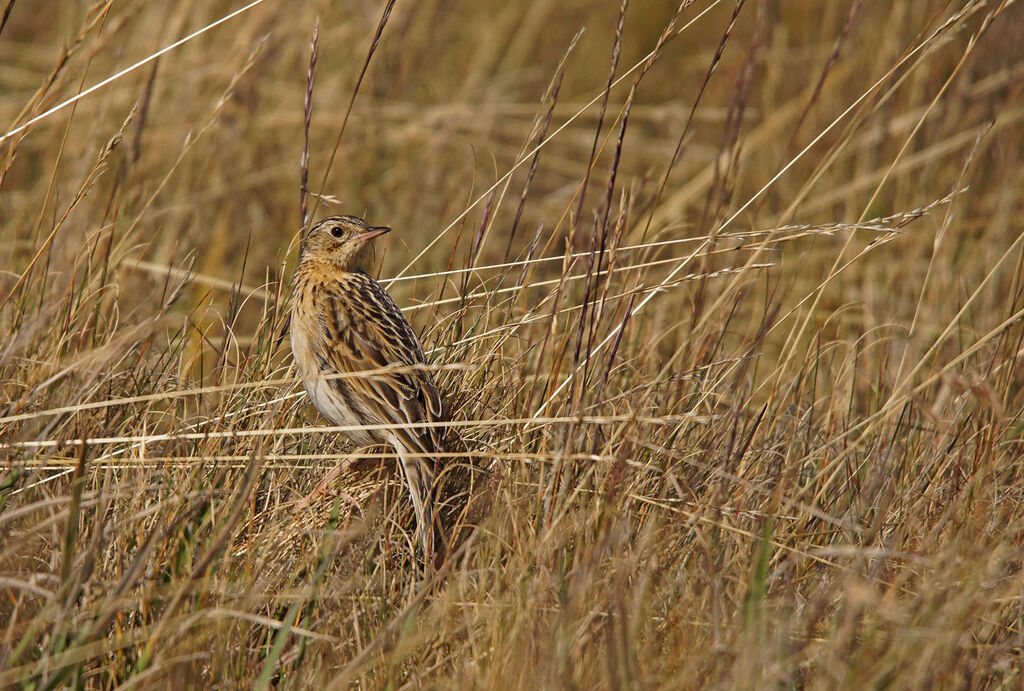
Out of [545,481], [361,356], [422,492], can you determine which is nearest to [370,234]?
[361,356]

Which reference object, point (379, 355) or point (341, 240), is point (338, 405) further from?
point (341, 240)

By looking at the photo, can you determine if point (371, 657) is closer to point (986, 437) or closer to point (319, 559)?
point (319, 559)

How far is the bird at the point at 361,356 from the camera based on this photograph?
12.6 feet

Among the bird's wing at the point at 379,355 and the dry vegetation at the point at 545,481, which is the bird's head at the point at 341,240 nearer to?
the bird's wing at the point at 379,355

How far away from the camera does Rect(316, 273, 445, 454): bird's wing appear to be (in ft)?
13.2

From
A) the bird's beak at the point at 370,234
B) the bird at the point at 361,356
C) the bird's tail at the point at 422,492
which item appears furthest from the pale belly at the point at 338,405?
the bird's beak at the point at 370,234

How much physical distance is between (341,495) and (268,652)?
65cm

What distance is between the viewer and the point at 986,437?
3783 mm

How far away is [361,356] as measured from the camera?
14.7 feet

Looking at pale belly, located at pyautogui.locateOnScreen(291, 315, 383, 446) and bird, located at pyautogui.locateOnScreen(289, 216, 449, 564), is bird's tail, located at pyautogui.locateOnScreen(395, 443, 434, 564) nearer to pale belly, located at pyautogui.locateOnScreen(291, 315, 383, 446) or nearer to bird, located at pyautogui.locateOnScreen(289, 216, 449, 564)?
bird, located at pyautogui.locateOnScreen(289, 216, 449, 564)

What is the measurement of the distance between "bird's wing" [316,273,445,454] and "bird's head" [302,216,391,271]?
151 mm

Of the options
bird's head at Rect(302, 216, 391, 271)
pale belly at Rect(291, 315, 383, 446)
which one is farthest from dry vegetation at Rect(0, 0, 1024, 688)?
bird's head at Rect(302, 216, 391, 271)

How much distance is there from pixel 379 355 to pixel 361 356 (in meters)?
0.08

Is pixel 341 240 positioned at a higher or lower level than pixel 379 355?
higher
